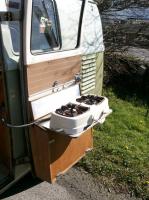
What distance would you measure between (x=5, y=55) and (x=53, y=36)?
760 mm

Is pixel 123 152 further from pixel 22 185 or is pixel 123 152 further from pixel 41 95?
pixel 41 95

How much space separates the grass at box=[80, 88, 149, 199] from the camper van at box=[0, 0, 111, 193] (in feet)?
1.53

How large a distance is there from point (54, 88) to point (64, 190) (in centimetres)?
109

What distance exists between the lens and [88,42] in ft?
14.5

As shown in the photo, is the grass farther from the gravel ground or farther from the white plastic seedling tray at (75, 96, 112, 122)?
the white plastic seedling tray at (75, 96, 112, 122)

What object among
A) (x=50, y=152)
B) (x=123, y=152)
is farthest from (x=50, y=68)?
(x=123, y=152)

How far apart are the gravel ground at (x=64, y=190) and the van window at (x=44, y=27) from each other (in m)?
1.43

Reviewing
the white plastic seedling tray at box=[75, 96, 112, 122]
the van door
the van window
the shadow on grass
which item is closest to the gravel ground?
the shadow on grass

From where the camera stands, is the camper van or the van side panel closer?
the camper van

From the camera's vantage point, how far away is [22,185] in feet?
12.0

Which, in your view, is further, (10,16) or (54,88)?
(54,88)

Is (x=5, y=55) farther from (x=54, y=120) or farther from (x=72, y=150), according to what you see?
(x=72, y=150)

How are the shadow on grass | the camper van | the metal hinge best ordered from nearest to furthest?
the metal hinge < the camper van < the shadow on grass

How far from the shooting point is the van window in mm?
3180
